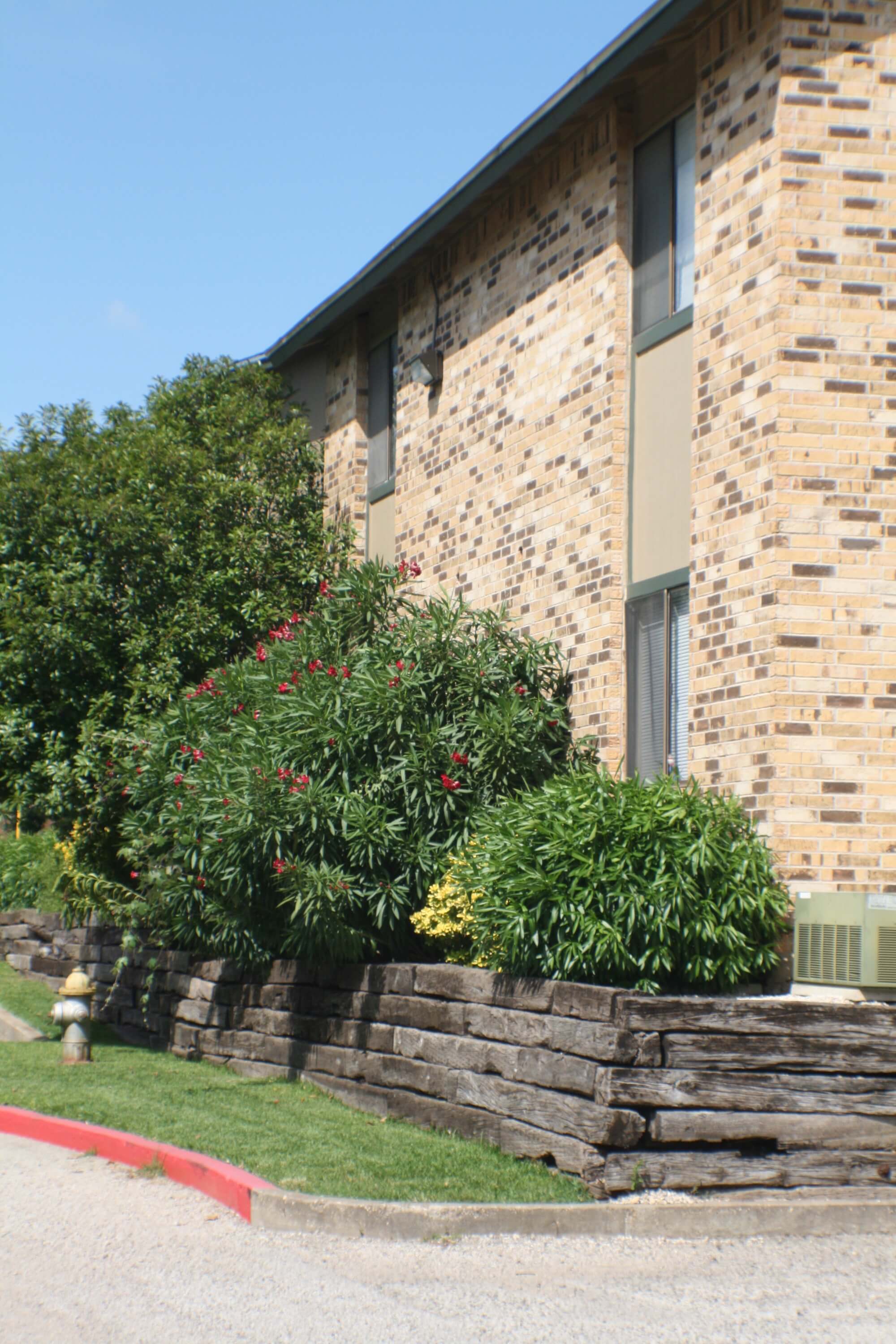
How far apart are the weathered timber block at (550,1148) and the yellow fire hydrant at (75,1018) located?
5.27 meters

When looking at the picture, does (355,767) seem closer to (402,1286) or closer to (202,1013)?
(202,1013)

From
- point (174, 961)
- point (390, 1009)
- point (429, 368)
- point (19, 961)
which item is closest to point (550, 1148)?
point (390, 1009)

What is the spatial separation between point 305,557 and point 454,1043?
761cm

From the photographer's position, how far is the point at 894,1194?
24.1ft

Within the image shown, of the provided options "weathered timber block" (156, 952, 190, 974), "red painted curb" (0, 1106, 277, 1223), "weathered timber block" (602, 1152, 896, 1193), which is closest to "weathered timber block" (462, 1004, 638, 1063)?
"weathered timber block" (602, 1152, 896, 1193)

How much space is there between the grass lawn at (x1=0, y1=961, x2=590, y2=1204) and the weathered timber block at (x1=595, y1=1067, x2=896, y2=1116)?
0.59 metres

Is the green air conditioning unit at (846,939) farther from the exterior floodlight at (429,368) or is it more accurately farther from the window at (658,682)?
the exterior floodlight at (429,368)

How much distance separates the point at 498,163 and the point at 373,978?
279 inches

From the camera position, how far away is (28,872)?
2278cm

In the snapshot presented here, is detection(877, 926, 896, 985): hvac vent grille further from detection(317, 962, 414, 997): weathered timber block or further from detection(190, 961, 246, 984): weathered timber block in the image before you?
detection(190, 961, 246, 984): weathered timber block

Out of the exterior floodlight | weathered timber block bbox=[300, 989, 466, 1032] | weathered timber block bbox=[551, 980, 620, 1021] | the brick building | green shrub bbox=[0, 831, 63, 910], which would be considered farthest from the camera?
green shrub bbox=[0, 831, 63, 910]

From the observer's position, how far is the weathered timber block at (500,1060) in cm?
777

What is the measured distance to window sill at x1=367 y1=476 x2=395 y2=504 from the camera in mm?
15500

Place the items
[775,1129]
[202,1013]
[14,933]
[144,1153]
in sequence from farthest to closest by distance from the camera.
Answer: [14,933] → [202,1013] → [144,1153] → [775,1129]
